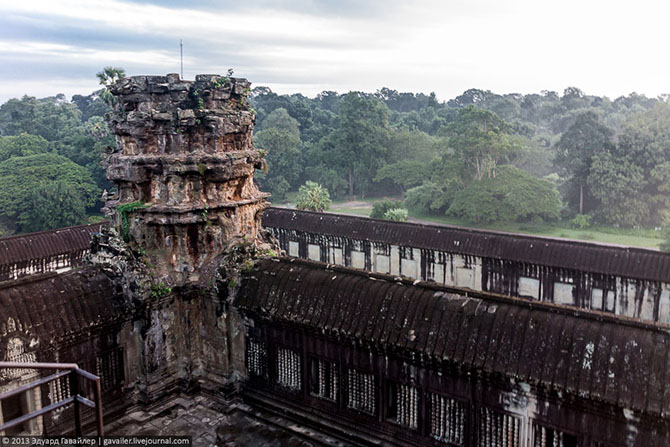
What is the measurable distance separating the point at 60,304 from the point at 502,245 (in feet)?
52.8

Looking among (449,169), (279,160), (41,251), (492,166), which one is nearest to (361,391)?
(41,251)

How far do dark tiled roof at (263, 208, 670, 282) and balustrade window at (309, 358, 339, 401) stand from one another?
12.2 m

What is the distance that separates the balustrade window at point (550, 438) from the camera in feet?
26.3

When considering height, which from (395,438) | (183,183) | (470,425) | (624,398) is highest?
(183,183)

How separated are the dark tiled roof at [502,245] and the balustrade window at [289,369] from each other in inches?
485

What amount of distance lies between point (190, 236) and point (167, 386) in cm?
326

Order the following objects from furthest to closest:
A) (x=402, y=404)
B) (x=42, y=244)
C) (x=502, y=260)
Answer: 1. (x=42, y=244)
2. (x=502, y=260)
3. (x=402, y=404)

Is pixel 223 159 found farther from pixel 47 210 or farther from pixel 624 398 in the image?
pixel 47 210

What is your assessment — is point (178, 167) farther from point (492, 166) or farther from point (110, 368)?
point (492, 166)

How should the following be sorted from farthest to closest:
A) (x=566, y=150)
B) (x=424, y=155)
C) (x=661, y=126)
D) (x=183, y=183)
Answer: (x=424, y=155) → (x=566, y=150) → (x=661, y=126) → (x=183, y=183)

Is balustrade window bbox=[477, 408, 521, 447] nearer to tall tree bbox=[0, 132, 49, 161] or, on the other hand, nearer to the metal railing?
the metal railing

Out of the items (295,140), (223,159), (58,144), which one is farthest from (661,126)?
(58,144)

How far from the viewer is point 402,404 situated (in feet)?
31.4

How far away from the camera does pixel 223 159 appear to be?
11.7 metres
